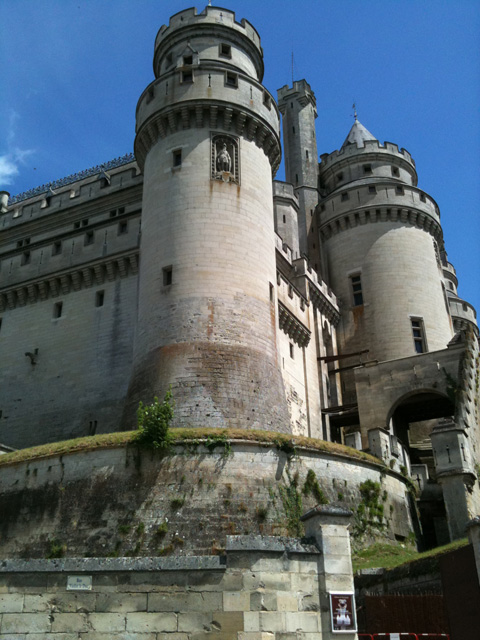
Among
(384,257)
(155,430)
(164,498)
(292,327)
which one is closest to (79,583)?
(164,498)

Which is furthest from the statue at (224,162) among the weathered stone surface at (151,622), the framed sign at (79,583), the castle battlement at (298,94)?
the castle battlement at (298,94)

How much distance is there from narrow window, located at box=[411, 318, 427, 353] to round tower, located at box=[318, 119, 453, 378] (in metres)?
0.06

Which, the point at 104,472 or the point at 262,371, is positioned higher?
the point at 262,371

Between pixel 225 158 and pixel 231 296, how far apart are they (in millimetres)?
6285

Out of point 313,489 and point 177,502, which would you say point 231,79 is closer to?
point 313,489

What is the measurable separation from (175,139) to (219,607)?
2192 cm

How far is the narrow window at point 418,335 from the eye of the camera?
37.6 meters

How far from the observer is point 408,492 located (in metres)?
23.7

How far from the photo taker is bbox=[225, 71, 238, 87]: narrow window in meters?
28.4

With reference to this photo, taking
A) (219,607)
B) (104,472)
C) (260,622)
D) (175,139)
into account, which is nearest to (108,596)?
(219,607)

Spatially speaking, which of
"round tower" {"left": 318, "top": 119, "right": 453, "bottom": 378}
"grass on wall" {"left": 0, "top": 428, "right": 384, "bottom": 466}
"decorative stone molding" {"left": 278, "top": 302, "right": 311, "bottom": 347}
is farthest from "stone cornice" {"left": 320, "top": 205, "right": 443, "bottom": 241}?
"grass on wall" {"left": 0, "top": 428, "right": 384, "bottom": 466}

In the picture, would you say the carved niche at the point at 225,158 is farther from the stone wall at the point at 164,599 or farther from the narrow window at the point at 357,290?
the stone wall at the point at 164,599

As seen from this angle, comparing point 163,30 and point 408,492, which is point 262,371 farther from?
point 163,30

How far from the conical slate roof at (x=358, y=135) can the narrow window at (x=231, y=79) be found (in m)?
19.1
